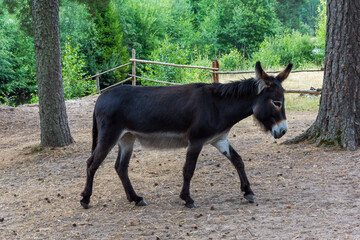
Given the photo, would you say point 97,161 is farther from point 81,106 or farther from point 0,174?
point 81,106

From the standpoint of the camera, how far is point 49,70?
7609 mm

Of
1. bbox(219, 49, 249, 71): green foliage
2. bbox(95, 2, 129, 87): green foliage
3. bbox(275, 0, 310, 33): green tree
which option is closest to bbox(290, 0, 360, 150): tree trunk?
bbox(219, 49, 249, 71): green foliage

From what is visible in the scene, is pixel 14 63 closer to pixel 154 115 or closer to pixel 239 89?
pixel 154 115

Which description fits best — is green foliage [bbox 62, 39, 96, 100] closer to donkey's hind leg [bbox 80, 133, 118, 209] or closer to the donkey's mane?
donkey's hind leg [bbox 80, 133, 118, 209]

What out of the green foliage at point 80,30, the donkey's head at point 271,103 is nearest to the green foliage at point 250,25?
the green foliage at point 80,30

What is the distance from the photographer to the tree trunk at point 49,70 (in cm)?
752

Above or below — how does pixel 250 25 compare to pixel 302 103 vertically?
above

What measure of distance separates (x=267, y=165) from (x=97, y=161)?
8.99ft

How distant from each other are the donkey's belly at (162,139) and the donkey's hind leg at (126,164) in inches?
9.4

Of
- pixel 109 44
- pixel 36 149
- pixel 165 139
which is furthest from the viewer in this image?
pixel 109 44

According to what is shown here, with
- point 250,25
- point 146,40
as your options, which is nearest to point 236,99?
point 146,40

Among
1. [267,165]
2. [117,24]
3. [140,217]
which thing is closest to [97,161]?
[140,217]

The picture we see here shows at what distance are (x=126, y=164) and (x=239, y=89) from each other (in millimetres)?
1677

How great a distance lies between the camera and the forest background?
18.8 metres
